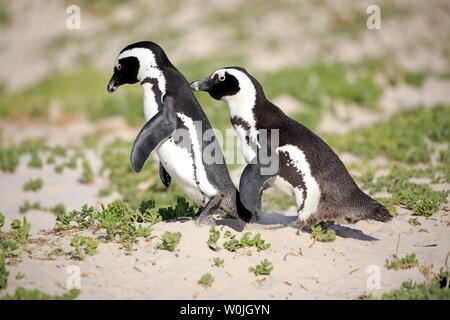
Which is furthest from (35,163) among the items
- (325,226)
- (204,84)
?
(325,226)

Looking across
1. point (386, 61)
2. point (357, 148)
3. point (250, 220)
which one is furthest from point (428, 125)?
point (250, 220)

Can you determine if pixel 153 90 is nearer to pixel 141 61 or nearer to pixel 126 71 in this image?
pixel 141 61

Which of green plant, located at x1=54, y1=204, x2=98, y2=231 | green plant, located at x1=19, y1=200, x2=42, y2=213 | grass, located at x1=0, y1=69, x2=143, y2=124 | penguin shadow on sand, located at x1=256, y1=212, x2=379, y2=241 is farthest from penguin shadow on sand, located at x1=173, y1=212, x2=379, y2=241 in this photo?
grass, located at x1=0, y1=69, x2=143, y2=124

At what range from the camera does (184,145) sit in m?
5.78

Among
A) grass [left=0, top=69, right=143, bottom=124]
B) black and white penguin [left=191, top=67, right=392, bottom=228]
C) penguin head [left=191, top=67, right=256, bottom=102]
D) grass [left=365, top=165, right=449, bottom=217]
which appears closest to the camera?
black and white penguin [left=191, top=67, right=392, bottom=228]

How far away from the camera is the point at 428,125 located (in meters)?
10.4

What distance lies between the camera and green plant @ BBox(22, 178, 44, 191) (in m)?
8.59

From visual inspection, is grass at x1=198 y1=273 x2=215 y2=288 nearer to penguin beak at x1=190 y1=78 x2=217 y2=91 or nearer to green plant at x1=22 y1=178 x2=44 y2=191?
penguin beak at x1=190 y1=78 x2=217 y2=91

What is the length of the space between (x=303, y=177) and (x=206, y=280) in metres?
1.35

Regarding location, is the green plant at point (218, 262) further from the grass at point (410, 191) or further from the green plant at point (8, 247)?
the grass at point (410, 191)

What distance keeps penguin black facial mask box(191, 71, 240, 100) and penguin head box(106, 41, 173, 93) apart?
0.39 m

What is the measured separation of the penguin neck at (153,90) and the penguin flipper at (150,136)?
228 mm
